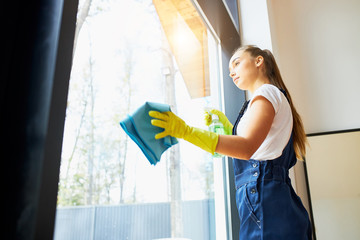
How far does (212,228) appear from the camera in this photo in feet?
5.29

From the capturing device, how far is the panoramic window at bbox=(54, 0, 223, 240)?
2.85 ft

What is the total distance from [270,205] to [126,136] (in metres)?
0.59

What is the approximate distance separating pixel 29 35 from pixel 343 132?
207cm

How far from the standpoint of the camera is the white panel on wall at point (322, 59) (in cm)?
203

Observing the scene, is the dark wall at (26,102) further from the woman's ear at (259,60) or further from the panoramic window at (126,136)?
the woman's ear at (259,60)

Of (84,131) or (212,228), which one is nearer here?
(84,131)

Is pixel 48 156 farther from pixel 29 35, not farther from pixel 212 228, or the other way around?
pixel 212 228

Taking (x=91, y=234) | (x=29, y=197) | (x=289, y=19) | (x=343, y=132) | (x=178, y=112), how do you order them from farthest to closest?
(x=289, y=19), (x=343, y=132), (x=178, y=112), (x=91, y=234), (x=29, y=197)

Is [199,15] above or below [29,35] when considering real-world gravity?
above

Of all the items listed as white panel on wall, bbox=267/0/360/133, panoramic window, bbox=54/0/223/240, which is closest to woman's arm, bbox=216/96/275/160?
panoramic window, bbox=54/0/223/240

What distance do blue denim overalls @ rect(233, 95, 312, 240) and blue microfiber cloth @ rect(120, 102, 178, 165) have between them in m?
0.40

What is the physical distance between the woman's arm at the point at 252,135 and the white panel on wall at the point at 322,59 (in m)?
1.19

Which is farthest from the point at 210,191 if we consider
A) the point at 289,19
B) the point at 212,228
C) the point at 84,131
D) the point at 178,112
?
the point at 289,19

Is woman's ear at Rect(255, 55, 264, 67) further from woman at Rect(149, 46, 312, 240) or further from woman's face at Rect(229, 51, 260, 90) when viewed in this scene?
woman at Rect(149, 46, 312, 240)
